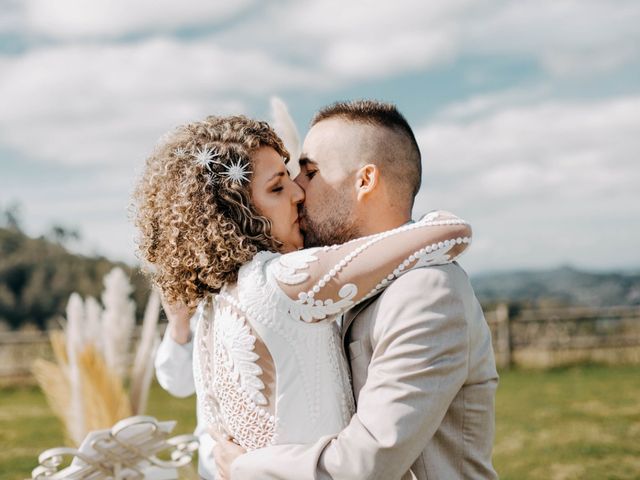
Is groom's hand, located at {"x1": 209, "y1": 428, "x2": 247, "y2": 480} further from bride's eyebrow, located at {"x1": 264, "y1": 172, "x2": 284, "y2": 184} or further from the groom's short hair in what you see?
the groom's short hair

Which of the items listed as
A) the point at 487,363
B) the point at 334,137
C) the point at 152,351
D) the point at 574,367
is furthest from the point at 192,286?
the point at 574,367

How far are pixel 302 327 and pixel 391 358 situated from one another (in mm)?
277

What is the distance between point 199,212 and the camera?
2.38 metres

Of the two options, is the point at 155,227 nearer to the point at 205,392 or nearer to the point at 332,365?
the point at 205,392

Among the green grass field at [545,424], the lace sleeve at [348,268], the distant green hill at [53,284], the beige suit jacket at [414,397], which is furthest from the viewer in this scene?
the distant green hill at [53,284]

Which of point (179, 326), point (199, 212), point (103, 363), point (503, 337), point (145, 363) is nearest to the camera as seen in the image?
point (199, 212)

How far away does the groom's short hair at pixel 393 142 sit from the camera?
2662 mm

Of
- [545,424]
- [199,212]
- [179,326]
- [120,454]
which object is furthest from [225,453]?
[545,424]

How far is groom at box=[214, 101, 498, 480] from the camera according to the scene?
210cm

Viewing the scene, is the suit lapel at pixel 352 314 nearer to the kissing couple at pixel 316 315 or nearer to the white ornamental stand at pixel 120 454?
the kissing couple at pixel 316 315

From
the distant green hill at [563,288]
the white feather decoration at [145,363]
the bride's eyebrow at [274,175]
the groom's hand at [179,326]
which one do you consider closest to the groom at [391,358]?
the bride's eyebrow at [274,175]

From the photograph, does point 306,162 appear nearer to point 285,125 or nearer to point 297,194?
point 297,194

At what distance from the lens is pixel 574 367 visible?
57.1ft

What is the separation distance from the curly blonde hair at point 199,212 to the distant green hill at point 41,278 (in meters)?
19.4
